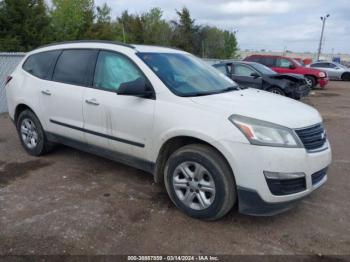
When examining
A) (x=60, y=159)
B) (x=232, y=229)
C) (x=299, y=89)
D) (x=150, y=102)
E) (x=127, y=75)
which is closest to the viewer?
(x=232, y=229)

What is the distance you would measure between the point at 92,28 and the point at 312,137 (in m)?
29.9

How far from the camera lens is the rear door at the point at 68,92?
459cm

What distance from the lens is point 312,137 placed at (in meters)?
3.51

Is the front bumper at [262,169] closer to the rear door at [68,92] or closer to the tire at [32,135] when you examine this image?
the rear door at [68,92]

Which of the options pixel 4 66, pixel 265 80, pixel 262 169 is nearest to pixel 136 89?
pixel 262 169

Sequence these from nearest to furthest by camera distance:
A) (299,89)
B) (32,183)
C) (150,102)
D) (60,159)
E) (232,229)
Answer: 1. (232,229)
2. (150,102)
3. (32,183)
4. (60,159)
5. (299,89)

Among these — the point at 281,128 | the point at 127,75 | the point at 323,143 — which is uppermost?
the point at 127,75

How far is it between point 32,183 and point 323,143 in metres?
3.55

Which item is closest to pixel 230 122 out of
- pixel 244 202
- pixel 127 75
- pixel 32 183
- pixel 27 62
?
pixel 244 202

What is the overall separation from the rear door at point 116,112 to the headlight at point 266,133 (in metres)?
1.07

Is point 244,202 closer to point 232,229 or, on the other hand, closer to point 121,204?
point 232,229

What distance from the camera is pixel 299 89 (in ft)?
39.4

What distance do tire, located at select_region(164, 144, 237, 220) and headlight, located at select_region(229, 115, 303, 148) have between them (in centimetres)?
37

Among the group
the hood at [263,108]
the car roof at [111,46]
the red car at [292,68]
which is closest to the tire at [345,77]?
the red car at [292,68]
